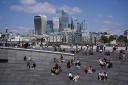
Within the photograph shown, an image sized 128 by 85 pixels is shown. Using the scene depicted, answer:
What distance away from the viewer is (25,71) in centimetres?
2842

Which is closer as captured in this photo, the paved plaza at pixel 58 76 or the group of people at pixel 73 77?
the paved plaza at pixel 58 76

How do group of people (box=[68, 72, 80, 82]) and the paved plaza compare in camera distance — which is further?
group of people (box=[68, 72, 80, 82])

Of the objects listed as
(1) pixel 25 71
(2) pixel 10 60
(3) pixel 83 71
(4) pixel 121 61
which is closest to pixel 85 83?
(3) pixel 83 71

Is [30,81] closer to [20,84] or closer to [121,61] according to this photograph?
[20,84]

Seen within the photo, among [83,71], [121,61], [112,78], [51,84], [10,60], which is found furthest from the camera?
[10,60]

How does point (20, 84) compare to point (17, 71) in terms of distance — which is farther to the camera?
point (17, 71)

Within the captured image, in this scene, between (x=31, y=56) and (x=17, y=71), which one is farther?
(x=31, y=56)

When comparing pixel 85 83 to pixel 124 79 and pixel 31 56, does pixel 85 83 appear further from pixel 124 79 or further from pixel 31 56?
pixel 31 56

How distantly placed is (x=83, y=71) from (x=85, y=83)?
4515 millimetres

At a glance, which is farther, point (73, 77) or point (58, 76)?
point (58, 76)

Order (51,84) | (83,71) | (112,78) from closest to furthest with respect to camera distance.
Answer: (51,84), (112,78), (83,71)

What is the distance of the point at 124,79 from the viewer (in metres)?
23.9

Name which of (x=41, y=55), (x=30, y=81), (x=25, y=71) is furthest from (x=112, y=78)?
(x=41, y=55)

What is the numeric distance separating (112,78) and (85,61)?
9209mm
